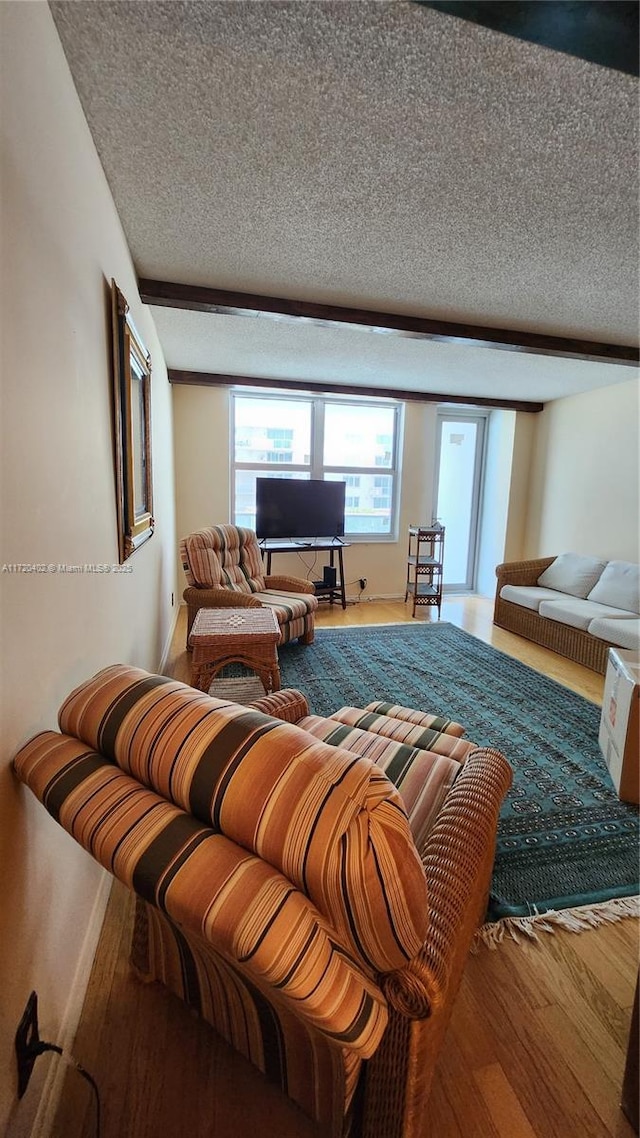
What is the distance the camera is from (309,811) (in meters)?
0.59

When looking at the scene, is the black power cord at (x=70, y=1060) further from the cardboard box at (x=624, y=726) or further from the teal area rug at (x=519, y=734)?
the cardboard box at (x=624, y=726)

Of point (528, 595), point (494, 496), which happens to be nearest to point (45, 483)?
point (528, 595)

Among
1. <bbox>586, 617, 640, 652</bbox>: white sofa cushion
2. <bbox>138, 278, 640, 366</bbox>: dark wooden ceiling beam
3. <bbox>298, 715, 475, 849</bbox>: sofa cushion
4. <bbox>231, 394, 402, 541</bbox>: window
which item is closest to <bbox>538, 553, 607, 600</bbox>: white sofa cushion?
<bbox>586, 617, 640, 652</bbox>: white sofa cushion

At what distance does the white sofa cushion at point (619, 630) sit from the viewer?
119 inches

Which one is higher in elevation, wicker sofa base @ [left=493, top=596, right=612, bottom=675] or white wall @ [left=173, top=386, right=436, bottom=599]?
white wall @ [left=173, top=386, right=436, bottom=599]

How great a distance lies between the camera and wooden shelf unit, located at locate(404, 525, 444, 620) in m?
4.83

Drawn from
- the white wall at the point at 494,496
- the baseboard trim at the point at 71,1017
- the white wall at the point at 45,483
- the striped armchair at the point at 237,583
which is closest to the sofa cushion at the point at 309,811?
the white wall at the point at 45,483

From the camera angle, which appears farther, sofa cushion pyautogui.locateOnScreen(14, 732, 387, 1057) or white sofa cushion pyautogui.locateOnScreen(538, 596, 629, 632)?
white sofa cushion pyautogui.locateOnScreen(538, 596, 629, 632)

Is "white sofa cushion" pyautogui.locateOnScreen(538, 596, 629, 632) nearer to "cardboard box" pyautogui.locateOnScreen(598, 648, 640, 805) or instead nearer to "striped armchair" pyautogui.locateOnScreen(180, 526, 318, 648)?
"cardboard box" pyautogui.locateOnScreen(598, 648, 640, 805)

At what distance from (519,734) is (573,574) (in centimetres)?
228

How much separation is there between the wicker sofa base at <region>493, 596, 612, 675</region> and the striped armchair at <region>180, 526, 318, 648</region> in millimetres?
1892

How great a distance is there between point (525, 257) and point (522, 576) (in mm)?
2943

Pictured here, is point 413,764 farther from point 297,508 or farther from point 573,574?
point 297,508

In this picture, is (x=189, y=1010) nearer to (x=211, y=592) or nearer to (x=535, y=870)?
(x=535, y=870)
